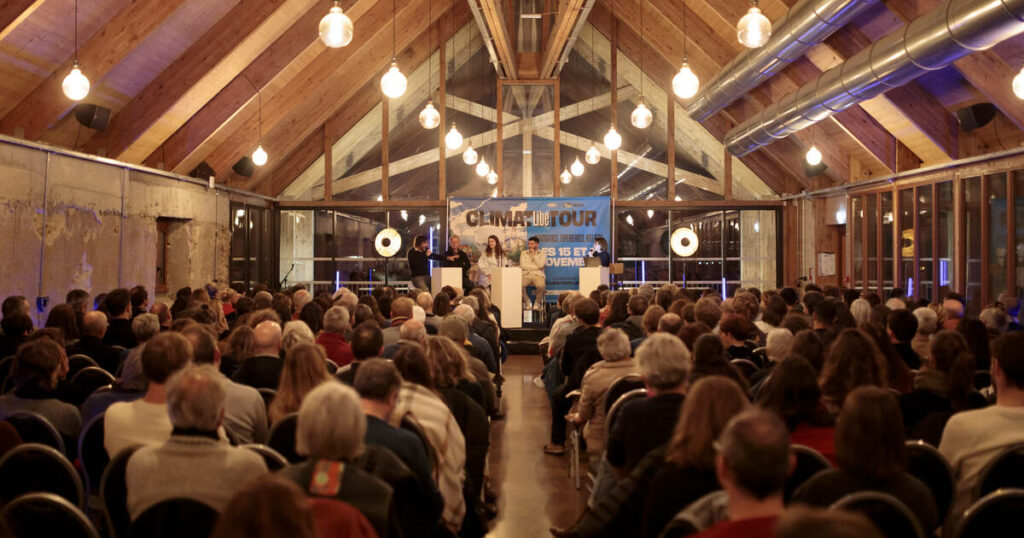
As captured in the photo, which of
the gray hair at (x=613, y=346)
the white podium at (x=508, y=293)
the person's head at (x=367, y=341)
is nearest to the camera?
the person's head at (x=367, y=341)

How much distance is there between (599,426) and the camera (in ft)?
16.3

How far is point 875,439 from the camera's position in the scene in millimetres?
2453

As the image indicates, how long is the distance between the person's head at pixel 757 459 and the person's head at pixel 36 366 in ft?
10.4

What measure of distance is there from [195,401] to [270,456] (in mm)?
407

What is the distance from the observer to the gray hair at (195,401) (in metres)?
2.61

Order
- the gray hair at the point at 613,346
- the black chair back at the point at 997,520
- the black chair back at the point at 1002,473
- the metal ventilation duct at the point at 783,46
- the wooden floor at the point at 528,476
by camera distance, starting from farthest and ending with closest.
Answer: the metal ventilation duct at the point at 783,46, the gray hair at the point at 613,346, the wooden floor at the point at 528,476, the black chair back at the point at 1002,473, the black chair back at the point at 997,520

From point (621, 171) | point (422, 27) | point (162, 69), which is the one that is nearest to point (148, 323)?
point (162, 69)

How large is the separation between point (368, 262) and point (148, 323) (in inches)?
449

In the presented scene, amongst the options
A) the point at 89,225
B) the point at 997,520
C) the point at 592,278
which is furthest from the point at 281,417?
the point at 592,278

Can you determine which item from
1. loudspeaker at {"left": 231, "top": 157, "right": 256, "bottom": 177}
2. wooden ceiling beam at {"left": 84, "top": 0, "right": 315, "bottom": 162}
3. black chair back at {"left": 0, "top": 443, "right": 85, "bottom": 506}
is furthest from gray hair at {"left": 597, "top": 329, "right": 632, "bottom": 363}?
loudspeaker at {"left": 231, "top": 157, "right": 256, "bottom": 177}

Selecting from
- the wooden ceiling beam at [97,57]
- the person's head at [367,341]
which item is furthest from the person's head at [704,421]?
the wooden ceiling beam at [97,57]

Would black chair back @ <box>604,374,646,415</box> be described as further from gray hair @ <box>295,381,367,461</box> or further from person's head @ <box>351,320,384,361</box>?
gray hair @ <box>295,381,367,461</box>

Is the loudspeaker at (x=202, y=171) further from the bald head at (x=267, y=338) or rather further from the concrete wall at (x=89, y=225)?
the bald head at (x=267, y=338)

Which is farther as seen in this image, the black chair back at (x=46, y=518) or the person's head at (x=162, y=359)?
the person's head at (x=162, y=359)
